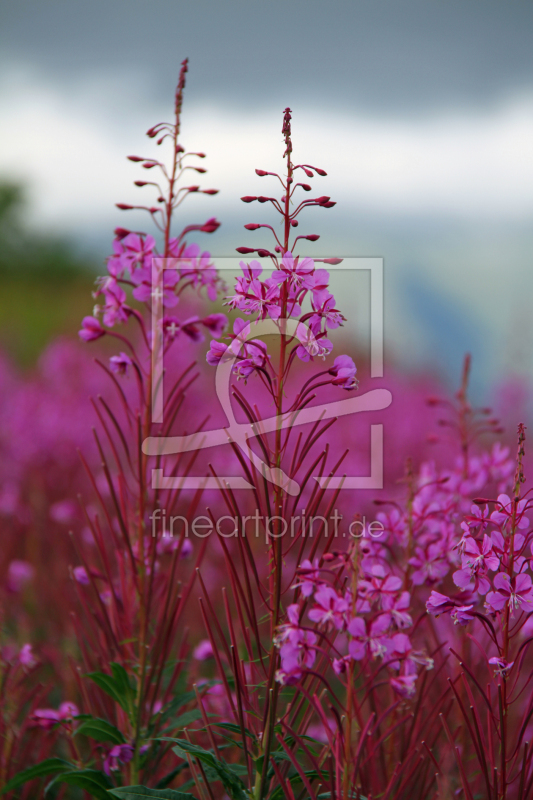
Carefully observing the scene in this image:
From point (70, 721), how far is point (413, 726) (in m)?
1.08

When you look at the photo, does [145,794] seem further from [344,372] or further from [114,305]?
[114,305]

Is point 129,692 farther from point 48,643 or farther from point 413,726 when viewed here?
point 48,643

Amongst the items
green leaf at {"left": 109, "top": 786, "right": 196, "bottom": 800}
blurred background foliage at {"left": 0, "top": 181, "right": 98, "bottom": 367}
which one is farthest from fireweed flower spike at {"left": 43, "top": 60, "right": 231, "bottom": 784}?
blurred background foliage at {"left": 0, "top": 181, "right": 98, "bottom": 367}

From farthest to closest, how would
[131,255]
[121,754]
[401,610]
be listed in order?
[131,255] < [121,754] < [401,610]

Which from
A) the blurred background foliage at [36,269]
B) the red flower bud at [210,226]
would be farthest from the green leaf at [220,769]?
the blurred background foliage at [36,269]

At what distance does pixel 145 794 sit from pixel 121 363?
3.66ft

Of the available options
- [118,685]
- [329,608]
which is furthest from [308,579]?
[118,685]

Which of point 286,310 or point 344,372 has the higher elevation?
point 286,310

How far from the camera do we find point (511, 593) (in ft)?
4.65

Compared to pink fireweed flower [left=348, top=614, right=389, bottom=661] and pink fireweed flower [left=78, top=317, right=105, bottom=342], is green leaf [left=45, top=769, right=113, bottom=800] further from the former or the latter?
pink fireweed flower [left=78, top=317, right=105, bottom=342]

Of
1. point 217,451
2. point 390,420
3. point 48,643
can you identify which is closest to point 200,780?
point 48,643

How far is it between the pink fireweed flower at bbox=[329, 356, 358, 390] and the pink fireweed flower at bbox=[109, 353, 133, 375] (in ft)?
2.23

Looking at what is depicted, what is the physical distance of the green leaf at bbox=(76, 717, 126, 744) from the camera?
1799 millimetres

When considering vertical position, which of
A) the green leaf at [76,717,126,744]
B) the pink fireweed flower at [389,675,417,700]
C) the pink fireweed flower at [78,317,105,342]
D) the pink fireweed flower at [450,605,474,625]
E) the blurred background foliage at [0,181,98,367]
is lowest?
the green leaf at [76,717,126,744]
